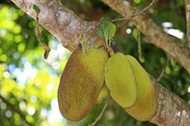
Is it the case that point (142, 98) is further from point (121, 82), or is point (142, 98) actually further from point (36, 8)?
point (36, 8)

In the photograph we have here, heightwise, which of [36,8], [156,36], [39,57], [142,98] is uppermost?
[36,8]

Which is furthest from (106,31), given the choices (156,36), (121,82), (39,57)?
(39,57)

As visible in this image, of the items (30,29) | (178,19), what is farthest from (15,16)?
(178,19)

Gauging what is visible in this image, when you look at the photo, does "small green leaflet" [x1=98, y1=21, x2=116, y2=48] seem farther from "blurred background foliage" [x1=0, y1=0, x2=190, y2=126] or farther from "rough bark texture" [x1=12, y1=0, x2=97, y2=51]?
"blurred background foliage" [x1=0, y1=0, x2=190, y2=126]

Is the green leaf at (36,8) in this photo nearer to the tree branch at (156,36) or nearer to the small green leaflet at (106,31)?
the small green leaflet at (106,31)

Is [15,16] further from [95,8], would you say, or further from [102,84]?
[102,84]

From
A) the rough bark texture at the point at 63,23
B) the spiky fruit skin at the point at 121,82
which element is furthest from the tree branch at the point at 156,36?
the spiky fruit skin at the point at 121,82

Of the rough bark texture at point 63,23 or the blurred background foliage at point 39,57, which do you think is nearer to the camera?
the rough bark texture at point 63,23
